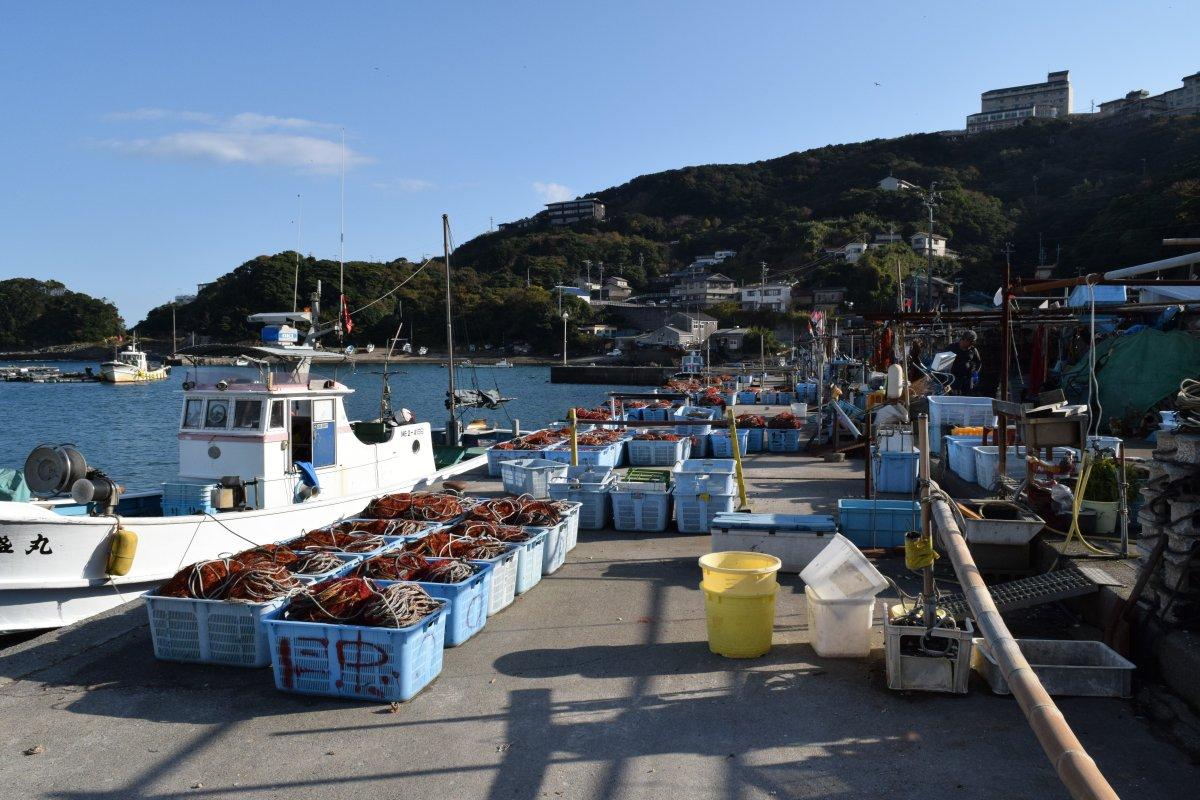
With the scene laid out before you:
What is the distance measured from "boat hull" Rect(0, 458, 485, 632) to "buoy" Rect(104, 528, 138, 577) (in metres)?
→ 0.07

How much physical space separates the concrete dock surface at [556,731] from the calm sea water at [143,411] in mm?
10226

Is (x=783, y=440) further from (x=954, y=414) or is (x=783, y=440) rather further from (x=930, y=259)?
(x=930, y=259)

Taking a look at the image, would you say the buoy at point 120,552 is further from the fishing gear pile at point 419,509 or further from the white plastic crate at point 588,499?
the white plastic crate at point 588,499

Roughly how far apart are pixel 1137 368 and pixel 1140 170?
109 meters

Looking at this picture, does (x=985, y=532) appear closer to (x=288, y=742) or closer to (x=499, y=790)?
(x=499, y=790)

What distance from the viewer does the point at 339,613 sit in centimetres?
513

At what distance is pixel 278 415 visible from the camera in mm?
9953

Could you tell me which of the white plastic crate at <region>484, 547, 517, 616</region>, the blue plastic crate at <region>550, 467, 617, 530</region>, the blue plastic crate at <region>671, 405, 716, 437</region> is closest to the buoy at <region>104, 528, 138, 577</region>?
the white plastic crate at <region>484, 547, 517, 616</region>

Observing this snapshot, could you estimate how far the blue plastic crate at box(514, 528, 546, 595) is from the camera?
7.07 metres

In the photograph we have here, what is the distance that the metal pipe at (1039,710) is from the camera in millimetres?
2205

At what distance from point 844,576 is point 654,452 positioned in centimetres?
992

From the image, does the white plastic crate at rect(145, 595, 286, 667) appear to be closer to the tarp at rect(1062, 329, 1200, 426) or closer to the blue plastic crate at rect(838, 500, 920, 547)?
the blue plastic crate at rect(838, 500, 920, 547)

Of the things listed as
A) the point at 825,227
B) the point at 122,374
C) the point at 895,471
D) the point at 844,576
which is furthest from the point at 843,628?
the point at 825,227

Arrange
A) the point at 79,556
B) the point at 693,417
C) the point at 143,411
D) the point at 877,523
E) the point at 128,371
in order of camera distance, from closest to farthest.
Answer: the point at 79,556 → the point at 877,523 → the point at 693,417 → the point at 143,411 → the point at 128,371
